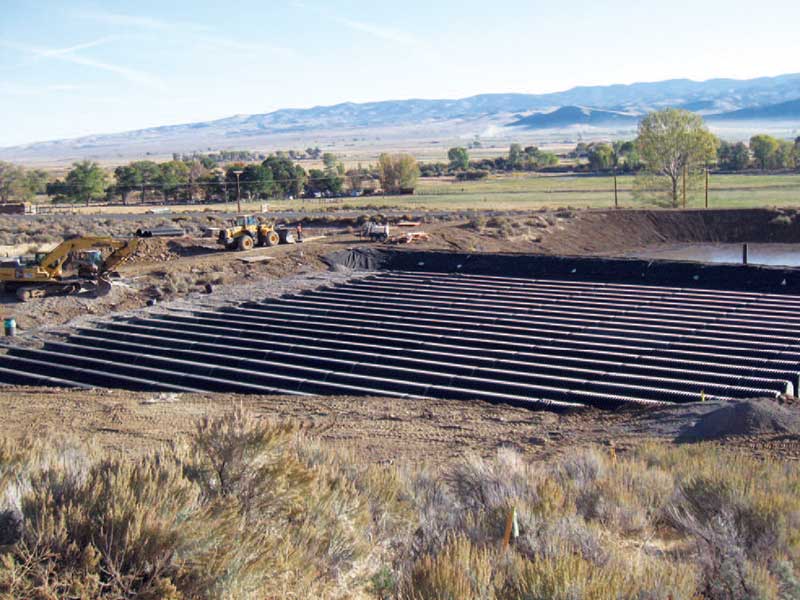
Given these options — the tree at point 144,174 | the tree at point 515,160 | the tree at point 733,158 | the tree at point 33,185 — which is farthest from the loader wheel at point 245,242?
the tree at point 515,160

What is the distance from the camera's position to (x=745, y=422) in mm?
10875

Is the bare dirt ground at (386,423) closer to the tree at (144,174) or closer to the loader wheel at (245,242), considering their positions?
the loader wheel at (245,242)

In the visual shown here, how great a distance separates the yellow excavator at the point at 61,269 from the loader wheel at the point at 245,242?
6.51 m

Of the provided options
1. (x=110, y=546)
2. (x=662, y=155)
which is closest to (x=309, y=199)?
(x=662, y=155)

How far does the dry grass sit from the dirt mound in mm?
2843

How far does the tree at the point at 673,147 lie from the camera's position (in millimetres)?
48156

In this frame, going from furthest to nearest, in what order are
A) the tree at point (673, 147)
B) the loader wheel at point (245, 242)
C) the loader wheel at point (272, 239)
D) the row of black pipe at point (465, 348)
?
the tree at point (673, 147) → the loader wheel at point (272, 239) → the loader wheel at point (245, 242) → the row of black pipe at point (465, 348)

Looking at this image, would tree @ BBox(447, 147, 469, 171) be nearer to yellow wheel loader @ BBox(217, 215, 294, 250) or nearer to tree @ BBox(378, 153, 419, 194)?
tree @ BBox(378, 153, 419, 194)

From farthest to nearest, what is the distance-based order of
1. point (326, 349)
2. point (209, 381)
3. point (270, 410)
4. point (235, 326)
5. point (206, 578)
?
point (235, 326) → point (326, 349) → point (209, 381) → point (270, 410) → point (206, 578)

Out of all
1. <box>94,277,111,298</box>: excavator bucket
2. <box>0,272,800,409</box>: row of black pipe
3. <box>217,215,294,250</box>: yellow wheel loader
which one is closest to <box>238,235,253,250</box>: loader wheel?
<box>217,215,294,250</box>: yellow wheel loader

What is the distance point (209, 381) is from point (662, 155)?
1526 inches

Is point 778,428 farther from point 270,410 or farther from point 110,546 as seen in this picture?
point 110,546

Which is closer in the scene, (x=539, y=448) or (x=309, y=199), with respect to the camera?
(x=539, y=448)

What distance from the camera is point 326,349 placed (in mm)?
17156
